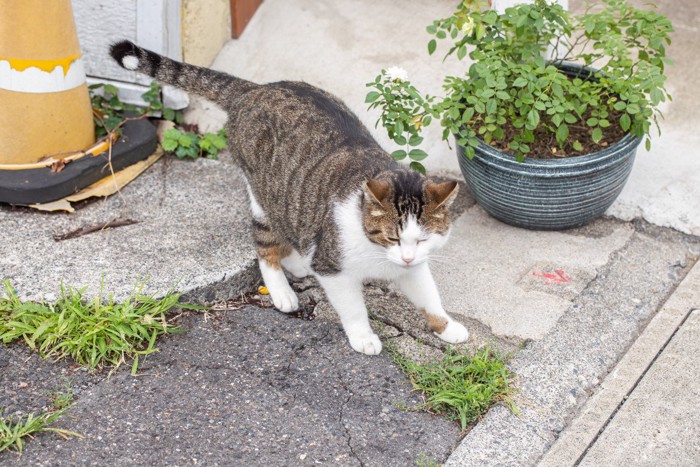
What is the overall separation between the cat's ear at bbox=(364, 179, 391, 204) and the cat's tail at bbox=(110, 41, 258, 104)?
1109 mm

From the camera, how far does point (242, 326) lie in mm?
3635

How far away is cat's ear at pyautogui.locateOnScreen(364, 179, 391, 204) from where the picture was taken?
2.99 m

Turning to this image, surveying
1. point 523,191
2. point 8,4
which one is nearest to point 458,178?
point 523,191

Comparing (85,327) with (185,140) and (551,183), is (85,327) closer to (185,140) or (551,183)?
(185,140)

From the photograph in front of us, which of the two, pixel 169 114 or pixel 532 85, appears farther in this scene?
pixel 169 114

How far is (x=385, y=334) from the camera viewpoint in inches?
142

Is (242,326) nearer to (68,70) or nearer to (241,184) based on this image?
(241,184)

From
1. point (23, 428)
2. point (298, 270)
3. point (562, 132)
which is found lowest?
point (298, 270)

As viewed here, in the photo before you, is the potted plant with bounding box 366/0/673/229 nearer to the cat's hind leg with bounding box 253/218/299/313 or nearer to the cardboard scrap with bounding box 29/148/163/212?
the cat's hind leg with bounding box 253/218/299/313

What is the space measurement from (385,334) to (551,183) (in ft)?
3.47

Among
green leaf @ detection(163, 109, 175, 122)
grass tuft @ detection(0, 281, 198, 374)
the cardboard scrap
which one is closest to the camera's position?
grass tuft @ detection(0, 281, 198, 374)

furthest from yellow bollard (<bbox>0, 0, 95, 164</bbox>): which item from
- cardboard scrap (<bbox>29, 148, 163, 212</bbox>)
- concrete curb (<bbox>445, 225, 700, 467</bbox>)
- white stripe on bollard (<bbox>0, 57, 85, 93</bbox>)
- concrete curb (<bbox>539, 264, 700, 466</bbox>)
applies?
concrete curb (<bbox>539, 264, 700, 466</bbox>)

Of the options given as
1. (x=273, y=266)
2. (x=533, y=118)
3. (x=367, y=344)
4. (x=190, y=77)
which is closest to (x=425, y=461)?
(x=367, y=344)

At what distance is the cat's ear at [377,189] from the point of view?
9.81ft
